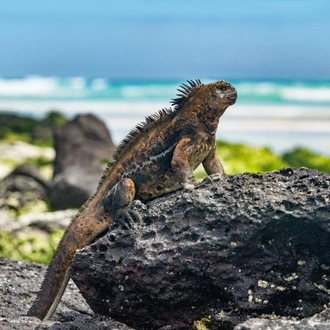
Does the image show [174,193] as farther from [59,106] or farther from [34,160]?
[59,106]

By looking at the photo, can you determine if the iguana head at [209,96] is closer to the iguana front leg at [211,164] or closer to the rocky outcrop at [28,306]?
the iguana front leg at [211,164]

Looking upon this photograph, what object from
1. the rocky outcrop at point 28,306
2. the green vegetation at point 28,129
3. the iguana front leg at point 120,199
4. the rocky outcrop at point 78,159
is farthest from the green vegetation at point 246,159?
the iguana front leg at point 120,199

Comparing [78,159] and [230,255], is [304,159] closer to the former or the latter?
[78,159]

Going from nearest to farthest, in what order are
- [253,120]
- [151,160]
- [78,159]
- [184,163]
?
[184,163] < [151,160] < [78,159] < [253,120]

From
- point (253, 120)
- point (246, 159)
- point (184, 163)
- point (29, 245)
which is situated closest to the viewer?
point (184, 163)

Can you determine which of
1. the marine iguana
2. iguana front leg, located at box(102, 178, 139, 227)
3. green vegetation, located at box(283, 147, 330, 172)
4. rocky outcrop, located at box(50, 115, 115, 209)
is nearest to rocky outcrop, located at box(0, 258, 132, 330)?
the marine iguana

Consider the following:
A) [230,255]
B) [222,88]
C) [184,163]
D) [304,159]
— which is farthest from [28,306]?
[304,159]
